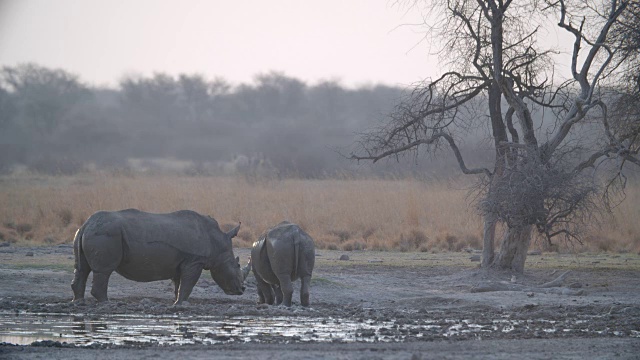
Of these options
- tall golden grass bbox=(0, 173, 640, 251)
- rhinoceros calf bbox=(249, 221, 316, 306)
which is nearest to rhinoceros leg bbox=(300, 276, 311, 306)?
rhinoceros calf bbox=(249, 221, 316, 306)

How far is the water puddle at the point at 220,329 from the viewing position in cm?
995

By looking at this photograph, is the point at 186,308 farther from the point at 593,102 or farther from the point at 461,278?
the point at 593,102

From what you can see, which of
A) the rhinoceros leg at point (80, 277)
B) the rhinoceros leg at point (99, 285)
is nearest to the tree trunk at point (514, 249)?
the rhinoceros leg at point (99, 285)

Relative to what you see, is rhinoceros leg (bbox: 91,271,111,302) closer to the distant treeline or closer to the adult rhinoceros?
the adult rhinoceros

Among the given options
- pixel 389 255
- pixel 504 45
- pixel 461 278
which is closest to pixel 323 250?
pixel 389 255

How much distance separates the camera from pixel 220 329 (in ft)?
35.1

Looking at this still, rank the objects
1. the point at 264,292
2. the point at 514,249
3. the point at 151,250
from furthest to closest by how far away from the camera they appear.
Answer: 1. the point at 514,249
2. the point at 264,292
3. the point at 151,250

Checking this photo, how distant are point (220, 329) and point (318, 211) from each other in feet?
54.9

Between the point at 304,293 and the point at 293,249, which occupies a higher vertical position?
the point at 293,249

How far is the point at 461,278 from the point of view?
1717cm

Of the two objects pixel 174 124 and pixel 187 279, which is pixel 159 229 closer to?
pixel 187 279

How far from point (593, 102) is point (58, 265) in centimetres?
1009

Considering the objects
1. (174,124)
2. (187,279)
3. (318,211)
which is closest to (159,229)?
(187,279)

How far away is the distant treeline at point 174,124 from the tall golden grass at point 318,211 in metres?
7.29
